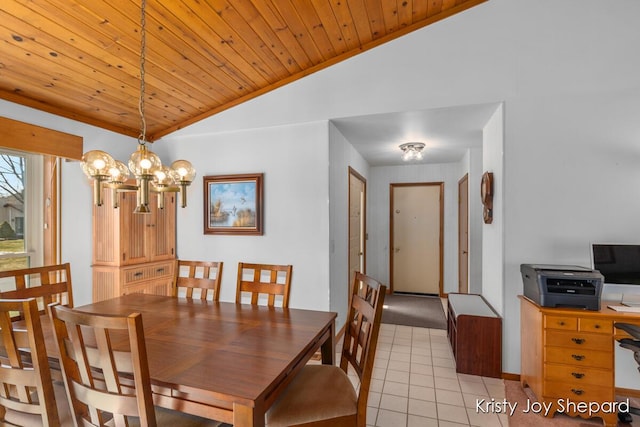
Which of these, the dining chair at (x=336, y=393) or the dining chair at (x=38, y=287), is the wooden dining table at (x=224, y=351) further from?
the dining chair at (x=38, y=287)

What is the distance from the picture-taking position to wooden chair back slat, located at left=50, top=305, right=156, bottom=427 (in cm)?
100

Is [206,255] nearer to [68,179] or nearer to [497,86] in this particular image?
[68,179]

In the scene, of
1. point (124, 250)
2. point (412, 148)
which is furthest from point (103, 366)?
point (412, 148)

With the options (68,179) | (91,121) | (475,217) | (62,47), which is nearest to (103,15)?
(62,47)

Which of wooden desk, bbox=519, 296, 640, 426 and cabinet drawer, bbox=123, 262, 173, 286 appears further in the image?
cabinet drawer, bbox=123, 262, 173, 286

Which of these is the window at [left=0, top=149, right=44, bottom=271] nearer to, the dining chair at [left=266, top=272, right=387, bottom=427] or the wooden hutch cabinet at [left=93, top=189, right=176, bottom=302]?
the wooden hutch cabinet at [left=93, top=189, right=176, bottom=302]

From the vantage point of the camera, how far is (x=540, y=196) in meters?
2.54

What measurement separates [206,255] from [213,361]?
96.7 inches

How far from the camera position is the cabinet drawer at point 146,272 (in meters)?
3.18

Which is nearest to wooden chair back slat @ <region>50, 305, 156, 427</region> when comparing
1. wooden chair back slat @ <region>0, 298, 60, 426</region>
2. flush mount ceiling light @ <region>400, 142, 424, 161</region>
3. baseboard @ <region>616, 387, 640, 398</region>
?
wooden chair back slat @ <region>0, 298, 60, 426</region>

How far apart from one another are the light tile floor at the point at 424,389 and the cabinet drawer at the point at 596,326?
2.58 feet

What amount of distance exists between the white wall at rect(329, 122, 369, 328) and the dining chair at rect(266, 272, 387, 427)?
149 cm

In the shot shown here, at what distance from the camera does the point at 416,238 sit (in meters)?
5.45

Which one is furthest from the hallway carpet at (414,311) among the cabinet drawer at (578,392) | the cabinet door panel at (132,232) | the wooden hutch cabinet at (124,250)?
the cabinet door panel at (132,232)
